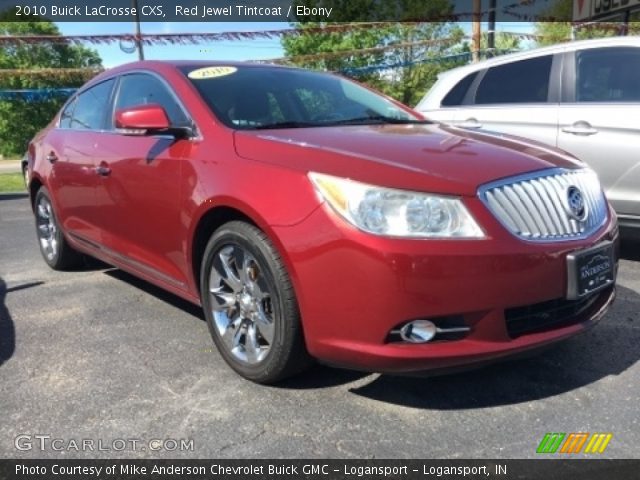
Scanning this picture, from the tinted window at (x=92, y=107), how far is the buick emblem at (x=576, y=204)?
3004 millimetres

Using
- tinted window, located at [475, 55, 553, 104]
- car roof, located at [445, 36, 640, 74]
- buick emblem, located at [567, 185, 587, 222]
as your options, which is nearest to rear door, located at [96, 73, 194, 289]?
buick emblem, located at [567, 185, 587, 222]

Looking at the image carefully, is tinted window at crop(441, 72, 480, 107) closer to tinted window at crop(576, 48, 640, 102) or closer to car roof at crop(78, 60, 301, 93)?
tinted window at crop(576, 48, 640, 102)

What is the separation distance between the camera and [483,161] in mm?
2602

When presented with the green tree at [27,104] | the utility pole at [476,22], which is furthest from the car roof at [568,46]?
the green tree at [27,104]

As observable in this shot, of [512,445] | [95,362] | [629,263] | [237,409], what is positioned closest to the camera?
[512,445]

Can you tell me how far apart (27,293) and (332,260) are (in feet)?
10.2

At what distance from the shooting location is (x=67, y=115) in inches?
193

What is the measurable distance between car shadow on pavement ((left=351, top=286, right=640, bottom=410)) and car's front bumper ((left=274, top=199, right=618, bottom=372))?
1.16ft

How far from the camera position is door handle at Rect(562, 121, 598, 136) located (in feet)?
15.6

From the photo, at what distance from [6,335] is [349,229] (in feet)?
8.14

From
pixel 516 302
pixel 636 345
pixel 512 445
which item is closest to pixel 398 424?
pixel 512 445

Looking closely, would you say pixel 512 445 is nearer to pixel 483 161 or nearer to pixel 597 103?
pixel 483 161

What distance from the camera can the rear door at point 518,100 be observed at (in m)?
5.08

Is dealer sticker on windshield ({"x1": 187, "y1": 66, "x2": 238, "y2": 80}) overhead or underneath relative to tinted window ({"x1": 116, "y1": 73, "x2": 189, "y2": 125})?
overhead
